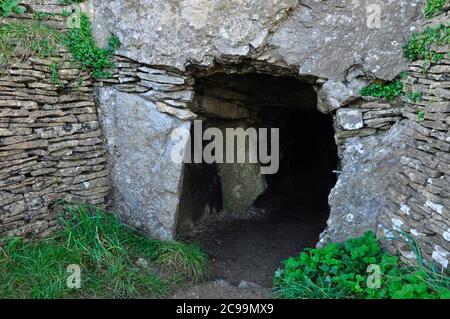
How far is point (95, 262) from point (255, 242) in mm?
2071

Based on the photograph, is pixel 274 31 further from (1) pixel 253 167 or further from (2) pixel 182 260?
(1) pixel 253 167

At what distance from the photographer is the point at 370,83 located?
396 centimetres

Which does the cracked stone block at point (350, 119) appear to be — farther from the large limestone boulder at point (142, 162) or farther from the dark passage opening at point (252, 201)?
the dark passage opening at point (252, 201)

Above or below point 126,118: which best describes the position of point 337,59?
above

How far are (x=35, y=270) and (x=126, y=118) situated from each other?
1692 mm

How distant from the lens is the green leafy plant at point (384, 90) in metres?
3.85

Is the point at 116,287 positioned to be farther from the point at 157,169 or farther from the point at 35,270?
the point at 157,169

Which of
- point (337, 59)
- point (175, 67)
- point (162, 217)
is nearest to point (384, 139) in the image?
point (337, 59)

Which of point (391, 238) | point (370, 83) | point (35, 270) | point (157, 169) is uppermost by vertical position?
point (370, 83)

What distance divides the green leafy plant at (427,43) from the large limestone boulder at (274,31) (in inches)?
3.7

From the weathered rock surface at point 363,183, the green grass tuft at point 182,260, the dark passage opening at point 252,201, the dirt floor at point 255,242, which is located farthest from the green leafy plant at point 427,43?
the green grass tuft at point 182,260

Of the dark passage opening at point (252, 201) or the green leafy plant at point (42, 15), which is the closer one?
the green leafy plant at point (42, 15)

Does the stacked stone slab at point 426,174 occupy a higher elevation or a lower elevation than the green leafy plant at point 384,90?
lower

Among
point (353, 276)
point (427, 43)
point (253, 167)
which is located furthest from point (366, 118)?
point (253, 167)
